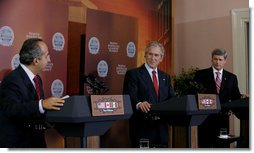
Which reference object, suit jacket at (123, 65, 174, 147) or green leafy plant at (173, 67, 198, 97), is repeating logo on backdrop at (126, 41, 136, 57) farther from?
green leafy plant at (173, 67, 198, 97)

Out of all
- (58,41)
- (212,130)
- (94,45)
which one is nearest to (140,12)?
(94,45)

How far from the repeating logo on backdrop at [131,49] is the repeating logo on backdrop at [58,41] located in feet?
2.26

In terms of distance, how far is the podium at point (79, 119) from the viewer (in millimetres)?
1640

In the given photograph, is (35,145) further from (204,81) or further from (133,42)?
(133,42)

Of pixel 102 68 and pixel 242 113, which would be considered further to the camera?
pixel 102 68

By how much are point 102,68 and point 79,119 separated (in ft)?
4.99

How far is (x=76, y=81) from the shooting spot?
9.48 ft

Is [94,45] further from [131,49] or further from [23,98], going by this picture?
[23,98]

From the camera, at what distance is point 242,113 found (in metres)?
2.28

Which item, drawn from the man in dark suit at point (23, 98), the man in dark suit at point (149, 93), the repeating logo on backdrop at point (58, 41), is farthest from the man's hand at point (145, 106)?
the repeating logo on backdrop at point (58, 41)

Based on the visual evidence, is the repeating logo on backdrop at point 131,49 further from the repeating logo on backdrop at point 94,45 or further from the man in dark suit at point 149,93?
the man in dark suit at point 149,93

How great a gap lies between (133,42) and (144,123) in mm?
1077

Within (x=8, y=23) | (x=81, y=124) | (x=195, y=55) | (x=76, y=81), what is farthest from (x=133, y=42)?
(x=81, y=124)

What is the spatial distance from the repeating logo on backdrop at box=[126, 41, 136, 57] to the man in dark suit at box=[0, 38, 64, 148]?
1295 mm
